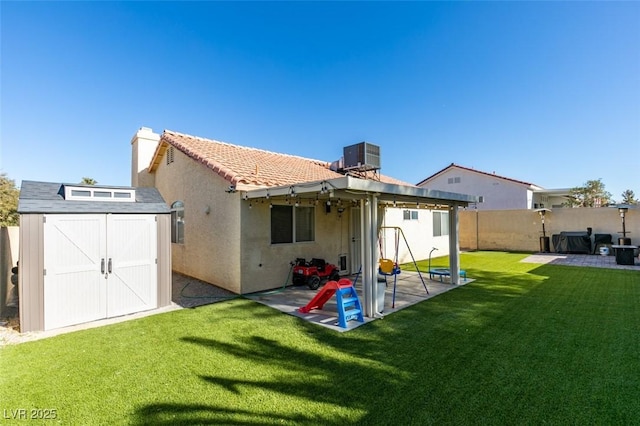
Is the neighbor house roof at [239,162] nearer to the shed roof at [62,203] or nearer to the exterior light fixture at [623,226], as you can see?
the shed roof at [62,203]

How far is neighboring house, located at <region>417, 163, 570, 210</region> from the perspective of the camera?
22625mm

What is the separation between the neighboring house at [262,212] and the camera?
6.44 meters

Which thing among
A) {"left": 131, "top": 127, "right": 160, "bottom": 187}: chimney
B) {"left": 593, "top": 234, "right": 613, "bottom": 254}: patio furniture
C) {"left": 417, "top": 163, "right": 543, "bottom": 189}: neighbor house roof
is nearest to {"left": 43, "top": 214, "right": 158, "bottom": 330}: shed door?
{"left": 131, "top": 127, "right": 160, "bottom": 187}: chimney

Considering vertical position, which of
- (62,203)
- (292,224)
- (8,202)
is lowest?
(292,224)

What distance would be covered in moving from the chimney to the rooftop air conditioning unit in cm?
844

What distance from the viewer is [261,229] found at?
8352 millimetres

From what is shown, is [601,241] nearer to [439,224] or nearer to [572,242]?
[572,242]

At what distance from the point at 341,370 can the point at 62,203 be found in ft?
19.7

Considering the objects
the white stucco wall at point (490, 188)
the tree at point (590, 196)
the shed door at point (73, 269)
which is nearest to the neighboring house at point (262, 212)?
the shed door at point (73, 269)

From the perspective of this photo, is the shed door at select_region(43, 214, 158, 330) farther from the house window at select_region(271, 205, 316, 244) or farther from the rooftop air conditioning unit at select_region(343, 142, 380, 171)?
the rooftop air conditioning unit at select_region(343, 142, 380, 171)

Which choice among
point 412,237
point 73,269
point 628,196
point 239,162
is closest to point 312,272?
point 239,162

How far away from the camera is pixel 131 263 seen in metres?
6.44

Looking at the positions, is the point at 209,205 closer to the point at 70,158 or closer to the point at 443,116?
the point at 70,158

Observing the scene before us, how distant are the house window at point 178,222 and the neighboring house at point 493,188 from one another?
1998 cm
